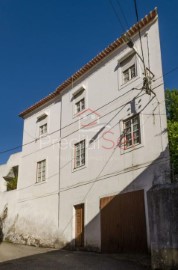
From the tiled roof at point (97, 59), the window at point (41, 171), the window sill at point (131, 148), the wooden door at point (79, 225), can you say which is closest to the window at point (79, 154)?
the wooden door at point (79, 225)

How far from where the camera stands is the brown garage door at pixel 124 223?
10477 mm

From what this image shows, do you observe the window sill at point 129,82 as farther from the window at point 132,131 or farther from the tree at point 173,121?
the tree at point 173,121

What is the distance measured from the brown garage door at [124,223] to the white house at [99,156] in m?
0.03

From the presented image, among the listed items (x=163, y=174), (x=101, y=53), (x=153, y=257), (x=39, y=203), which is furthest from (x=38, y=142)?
(x=153, y=257)

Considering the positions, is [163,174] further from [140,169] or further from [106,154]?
[106,154]

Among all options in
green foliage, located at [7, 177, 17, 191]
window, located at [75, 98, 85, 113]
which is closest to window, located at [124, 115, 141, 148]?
window, located at [75, 98, 85, 113]

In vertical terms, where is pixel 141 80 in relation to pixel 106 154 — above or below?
above

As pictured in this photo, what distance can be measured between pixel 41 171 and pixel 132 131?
6.76 m

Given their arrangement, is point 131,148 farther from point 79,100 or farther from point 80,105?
point 79,100

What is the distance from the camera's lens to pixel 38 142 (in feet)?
57.9

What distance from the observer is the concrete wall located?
7.49 m

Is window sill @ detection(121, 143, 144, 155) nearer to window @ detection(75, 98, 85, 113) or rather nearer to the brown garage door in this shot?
the brown garage door

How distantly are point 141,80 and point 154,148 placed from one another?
3.16 metres

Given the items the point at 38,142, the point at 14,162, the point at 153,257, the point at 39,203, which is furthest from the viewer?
the point at 14,162
